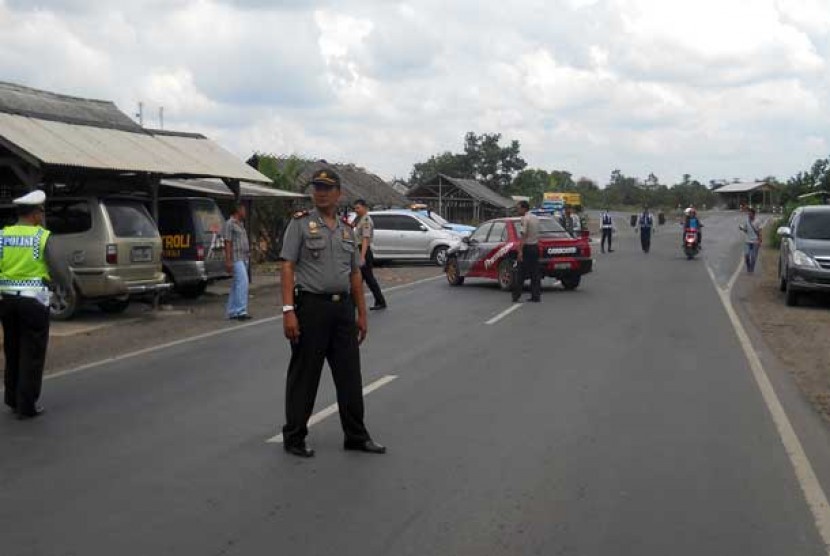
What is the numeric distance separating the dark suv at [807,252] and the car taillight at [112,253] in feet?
36.6

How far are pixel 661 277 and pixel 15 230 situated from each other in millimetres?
17946

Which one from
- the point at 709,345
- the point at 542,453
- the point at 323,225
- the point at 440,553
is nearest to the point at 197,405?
the point at 323,225

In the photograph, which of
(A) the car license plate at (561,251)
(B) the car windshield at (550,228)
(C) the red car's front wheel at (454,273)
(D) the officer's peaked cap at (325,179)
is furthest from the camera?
(C) the red car's front wheel at (454,273)

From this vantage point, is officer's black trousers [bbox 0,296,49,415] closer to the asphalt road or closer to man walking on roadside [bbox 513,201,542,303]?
the asphalt road

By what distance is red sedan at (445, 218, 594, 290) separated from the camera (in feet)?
63.0

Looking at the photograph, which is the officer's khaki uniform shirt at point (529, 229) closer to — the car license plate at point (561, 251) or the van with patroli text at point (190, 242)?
the car license plate at point (561, 251)

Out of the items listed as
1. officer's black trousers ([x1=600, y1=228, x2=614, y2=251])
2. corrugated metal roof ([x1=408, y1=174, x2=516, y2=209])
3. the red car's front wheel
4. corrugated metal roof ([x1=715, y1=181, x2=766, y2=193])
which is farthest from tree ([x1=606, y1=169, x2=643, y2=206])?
the red car's front wheel

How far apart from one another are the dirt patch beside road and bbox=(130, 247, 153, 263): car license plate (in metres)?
9.10

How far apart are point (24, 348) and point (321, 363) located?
289cm

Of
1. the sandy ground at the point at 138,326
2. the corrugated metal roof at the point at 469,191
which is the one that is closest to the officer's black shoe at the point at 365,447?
the sandy ground at the point at 138,326

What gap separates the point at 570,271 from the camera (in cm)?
1933

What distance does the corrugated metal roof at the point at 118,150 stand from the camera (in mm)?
14508

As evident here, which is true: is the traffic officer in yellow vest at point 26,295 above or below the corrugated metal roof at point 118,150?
below

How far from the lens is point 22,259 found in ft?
26.0
